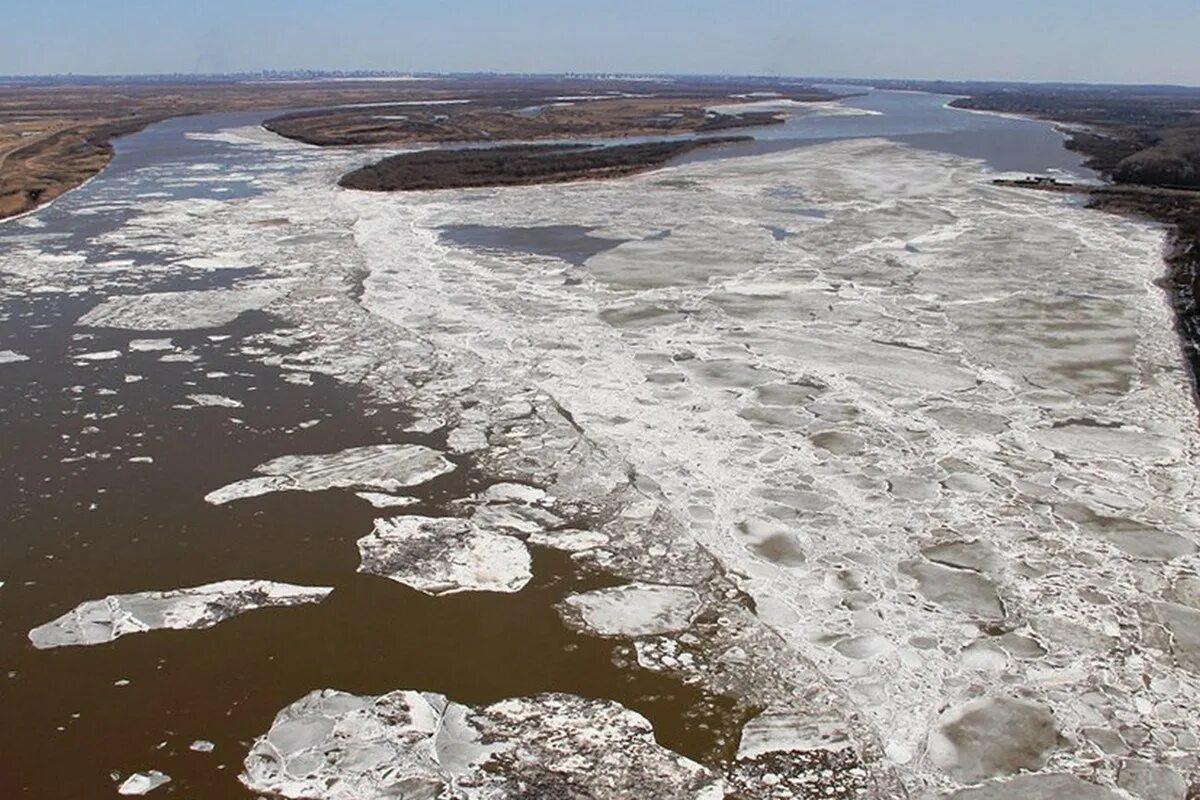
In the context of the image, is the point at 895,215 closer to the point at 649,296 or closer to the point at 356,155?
the point at 649,296

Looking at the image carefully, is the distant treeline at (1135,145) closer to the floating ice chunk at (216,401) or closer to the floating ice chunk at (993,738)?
the floating ice chunk at (993,738)

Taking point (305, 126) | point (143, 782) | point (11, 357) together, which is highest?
point (305, 126)

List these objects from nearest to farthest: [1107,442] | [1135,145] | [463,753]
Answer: [463,753] < [1107,442] < [1135,145]

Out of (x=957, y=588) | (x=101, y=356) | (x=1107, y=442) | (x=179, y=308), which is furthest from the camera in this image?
(x=179, y=308)

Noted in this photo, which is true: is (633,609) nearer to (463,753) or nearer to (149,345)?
(463,753)

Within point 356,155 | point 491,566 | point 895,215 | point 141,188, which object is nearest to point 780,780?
point 491,566

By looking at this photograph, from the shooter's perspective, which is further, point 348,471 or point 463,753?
point 348,471

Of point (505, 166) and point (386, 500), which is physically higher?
point (505, 166)

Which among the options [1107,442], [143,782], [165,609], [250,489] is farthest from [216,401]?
[1107,442]
